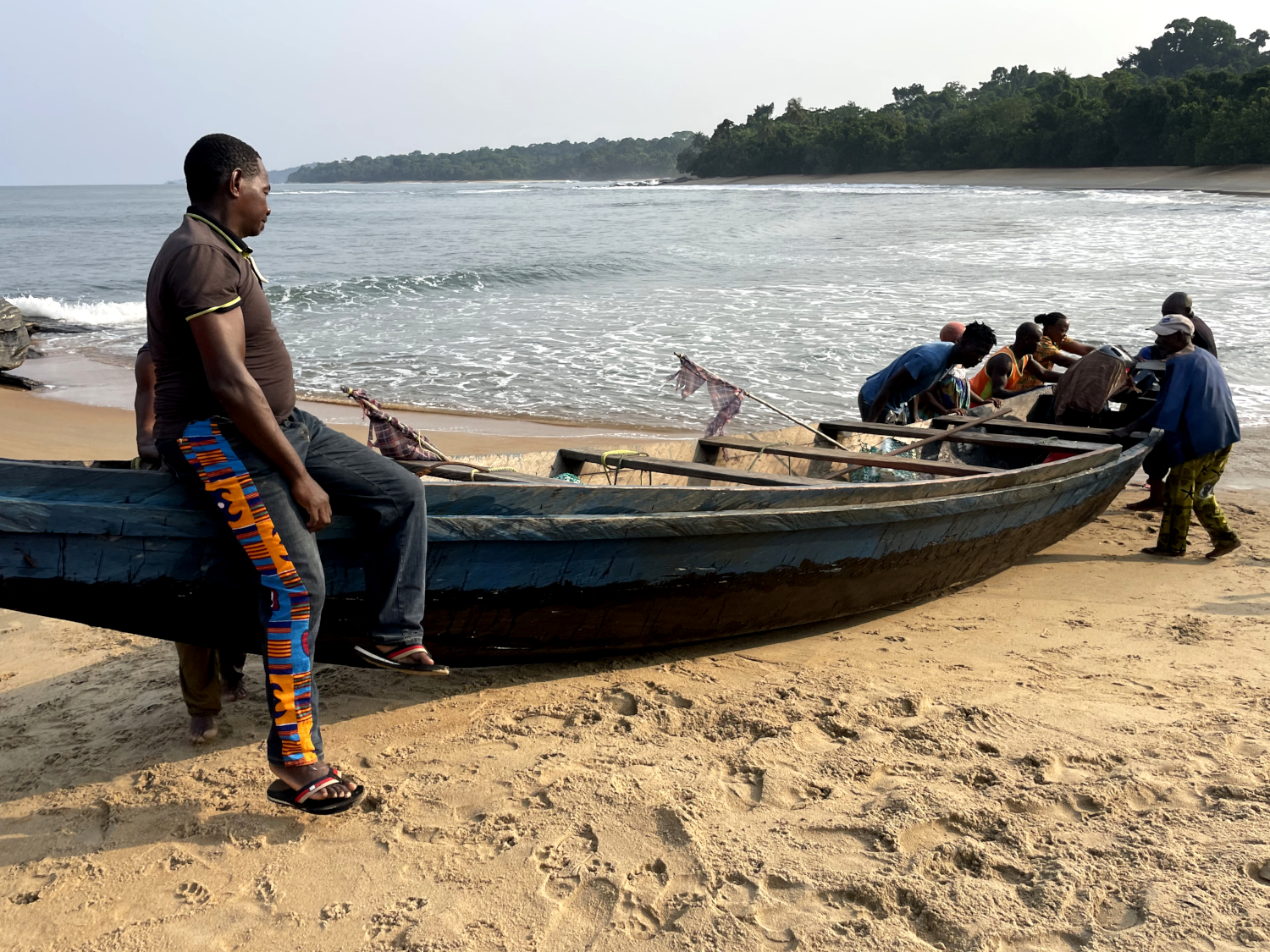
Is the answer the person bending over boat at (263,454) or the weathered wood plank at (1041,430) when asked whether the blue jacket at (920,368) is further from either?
the person bending over boat at (263,454)

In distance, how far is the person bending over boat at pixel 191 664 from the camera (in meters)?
3.29

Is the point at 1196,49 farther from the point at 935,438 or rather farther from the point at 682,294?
Answer: the point at 935,438

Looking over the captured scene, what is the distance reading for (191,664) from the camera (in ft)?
10.8

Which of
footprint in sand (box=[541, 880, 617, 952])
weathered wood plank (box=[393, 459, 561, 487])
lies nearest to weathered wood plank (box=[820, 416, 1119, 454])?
weathered wood plank (box=[393, 459, 561, 487])

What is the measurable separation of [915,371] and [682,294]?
46.7ft

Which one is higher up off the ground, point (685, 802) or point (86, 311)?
point (86, 311)

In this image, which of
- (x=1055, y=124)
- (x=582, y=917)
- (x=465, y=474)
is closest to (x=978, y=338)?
(x=465, y=474)

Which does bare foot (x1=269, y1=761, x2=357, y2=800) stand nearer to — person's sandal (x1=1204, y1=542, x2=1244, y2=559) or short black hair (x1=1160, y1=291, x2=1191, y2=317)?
person's sandal (x1=1204, y1=542, x2=1244, y2=559)

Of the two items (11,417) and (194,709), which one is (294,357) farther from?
(194,709)

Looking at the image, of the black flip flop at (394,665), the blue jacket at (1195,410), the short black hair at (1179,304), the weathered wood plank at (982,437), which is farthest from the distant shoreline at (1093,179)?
the black flip flop at (394,665)

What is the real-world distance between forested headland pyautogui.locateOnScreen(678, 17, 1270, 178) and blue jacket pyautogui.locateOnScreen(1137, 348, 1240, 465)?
170 feet

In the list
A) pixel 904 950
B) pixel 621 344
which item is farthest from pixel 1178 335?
pixel 621 344

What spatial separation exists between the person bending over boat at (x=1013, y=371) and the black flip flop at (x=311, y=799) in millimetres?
6070

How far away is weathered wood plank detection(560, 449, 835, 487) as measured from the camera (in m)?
4.35
